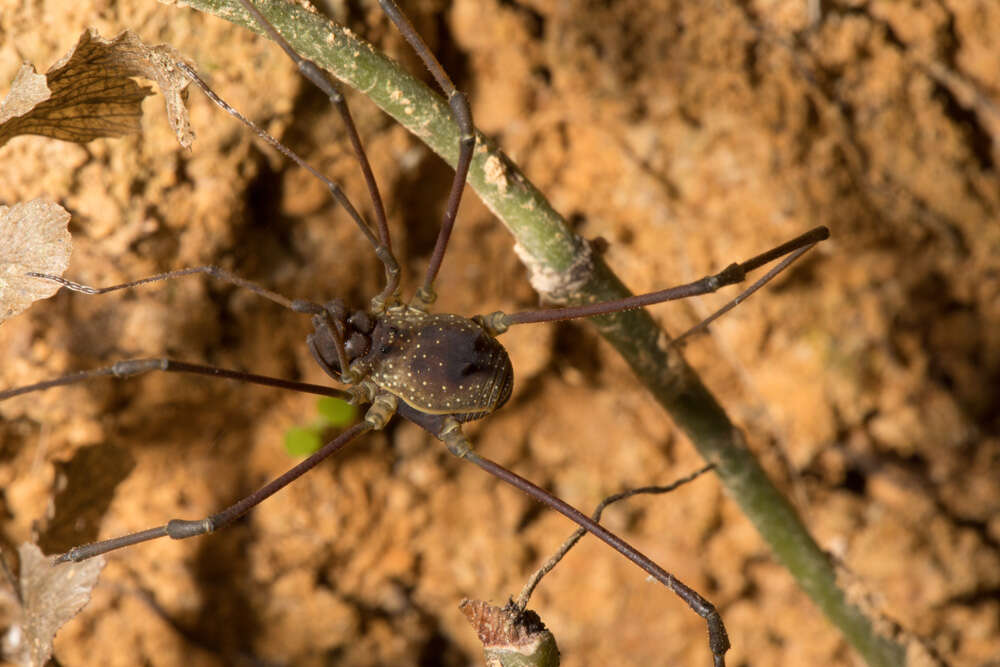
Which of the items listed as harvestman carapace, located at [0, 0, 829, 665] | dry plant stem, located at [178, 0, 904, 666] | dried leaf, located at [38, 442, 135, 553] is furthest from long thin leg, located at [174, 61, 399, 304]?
dried leaf, located at [38, 442, 135, 553]

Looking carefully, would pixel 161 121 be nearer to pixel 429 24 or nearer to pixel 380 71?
pixel 380 71

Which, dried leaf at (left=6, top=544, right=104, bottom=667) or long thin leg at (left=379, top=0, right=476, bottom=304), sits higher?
long thin leg at (left=379, top=0, right=476, bottom=304)

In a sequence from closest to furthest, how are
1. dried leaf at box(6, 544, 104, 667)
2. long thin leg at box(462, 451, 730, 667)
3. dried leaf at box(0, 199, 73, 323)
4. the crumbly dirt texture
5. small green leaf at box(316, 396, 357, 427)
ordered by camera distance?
dried leaf at box(0, 199, 73, 323) < dried leaf at box(6, 544, 104, 667) < long thin leg at box(462, 451, 730, 667) < the crumbly dirt texture < small green leaf at box(316, 396, 357, 427)

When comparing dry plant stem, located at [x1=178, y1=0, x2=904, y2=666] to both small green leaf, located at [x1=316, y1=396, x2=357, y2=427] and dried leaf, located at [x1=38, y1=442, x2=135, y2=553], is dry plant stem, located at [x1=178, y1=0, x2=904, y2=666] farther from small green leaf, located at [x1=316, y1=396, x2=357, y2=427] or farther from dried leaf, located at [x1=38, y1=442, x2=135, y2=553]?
dried leaf, located at [x1=38, y1=442, x2=135, y2=553]

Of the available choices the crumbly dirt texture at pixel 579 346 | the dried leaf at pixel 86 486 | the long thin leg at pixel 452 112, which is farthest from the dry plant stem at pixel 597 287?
the dried leaf at pixel 86 486

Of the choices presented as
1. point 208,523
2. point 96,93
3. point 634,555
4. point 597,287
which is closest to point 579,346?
point 597,287

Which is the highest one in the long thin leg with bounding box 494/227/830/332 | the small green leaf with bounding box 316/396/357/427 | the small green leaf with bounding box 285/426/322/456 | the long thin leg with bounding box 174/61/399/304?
the long thin leg with bounding box 174/61/399/304
